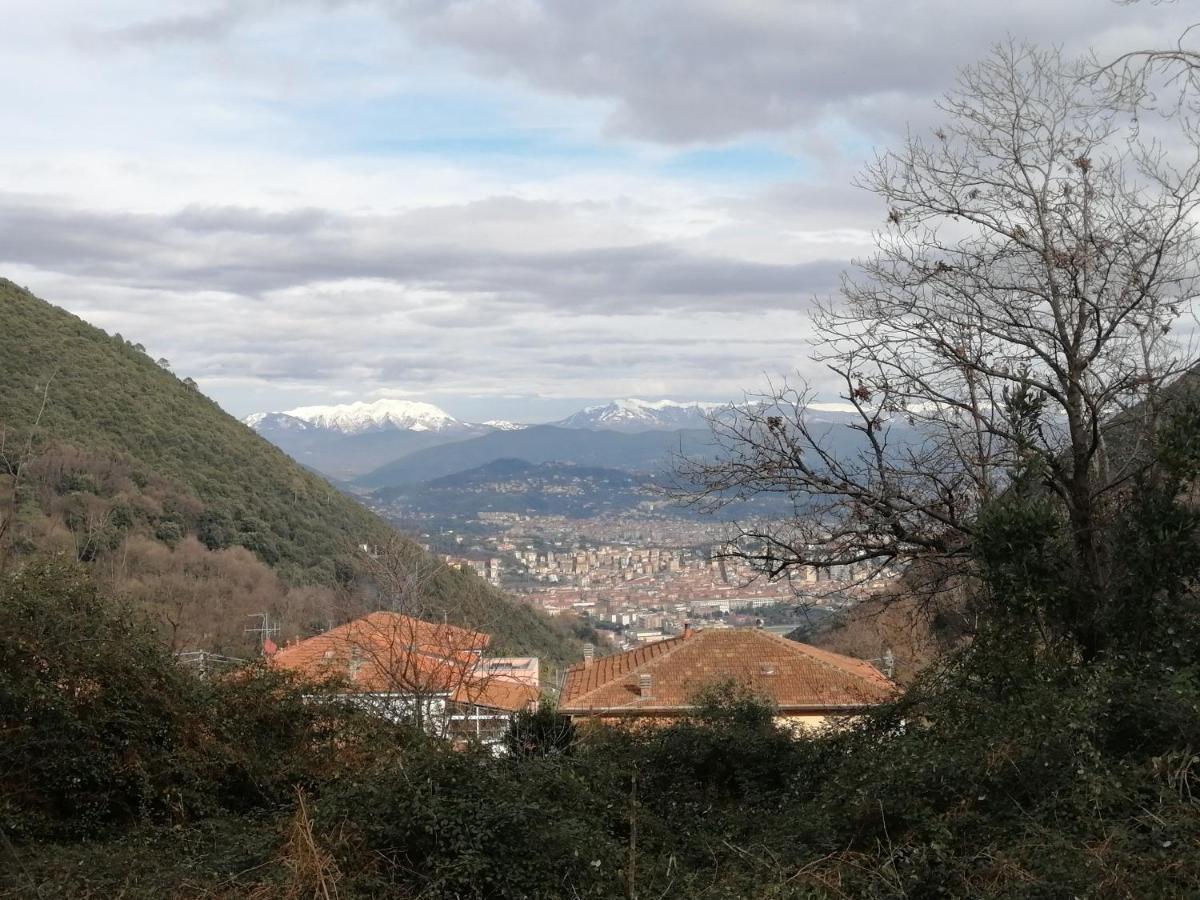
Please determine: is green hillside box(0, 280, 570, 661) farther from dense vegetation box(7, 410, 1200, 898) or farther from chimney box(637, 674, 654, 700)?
dense vegetation box(7, 410, 1200, 898)

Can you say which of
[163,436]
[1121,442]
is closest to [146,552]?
[163,436]

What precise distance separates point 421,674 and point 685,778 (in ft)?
23.7

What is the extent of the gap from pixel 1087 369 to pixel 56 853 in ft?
25.6

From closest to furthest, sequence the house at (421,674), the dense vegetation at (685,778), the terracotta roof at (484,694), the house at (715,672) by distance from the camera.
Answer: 1. the dense vegetation at (685,778)
2. the house at (421,674)
3. the terracotta roof at (484,694)
4. the house at (715,672)

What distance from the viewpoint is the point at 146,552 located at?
33.5m

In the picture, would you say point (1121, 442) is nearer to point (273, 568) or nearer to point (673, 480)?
point (673, 480)

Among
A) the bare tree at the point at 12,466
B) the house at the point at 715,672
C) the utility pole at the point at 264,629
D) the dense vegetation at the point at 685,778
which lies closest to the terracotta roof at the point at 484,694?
the house at the point at 715,672

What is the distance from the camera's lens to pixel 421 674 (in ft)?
51.1

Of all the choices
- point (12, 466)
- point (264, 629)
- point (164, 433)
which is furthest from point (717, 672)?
point (164, 433)

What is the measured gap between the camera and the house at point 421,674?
427 inches

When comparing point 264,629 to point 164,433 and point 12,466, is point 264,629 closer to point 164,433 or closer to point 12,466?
point 12,466

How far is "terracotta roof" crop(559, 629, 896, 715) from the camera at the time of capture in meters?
20.0

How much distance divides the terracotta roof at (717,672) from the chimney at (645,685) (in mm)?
24

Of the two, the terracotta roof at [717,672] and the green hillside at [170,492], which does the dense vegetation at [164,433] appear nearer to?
the green hillside at [170,492]
